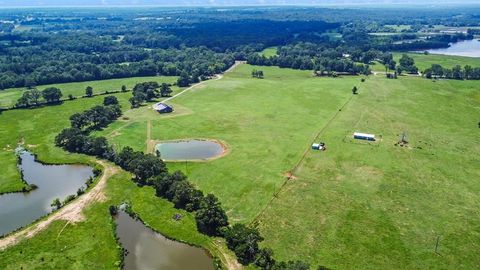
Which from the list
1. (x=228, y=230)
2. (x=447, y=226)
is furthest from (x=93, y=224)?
(x=447, y=226)

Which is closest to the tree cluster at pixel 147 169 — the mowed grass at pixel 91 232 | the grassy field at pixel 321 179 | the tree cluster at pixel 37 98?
the mowed grass at pixel 91 232

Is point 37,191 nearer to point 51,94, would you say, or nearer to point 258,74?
point 51,94

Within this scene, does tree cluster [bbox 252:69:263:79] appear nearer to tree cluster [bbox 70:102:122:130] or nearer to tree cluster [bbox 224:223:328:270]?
tree cluster [bbox 70:102:122:130]

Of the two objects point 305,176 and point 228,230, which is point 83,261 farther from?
point 305,176

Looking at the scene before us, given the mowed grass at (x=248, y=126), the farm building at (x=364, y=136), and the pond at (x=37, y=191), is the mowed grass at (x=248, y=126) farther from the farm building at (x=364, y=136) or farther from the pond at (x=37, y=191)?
the pond at (x=37, y=191)

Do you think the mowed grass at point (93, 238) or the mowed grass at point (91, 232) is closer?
the mowed grass at point (93, 238)
